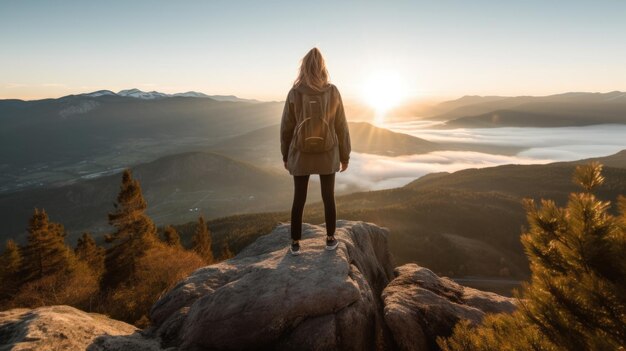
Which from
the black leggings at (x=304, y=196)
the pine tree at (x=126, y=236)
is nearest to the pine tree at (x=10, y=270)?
the pine tree at (x=126, y=236)

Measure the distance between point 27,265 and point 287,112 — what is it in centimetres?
4412

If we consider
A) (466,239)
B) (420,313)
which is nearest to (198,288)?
(420,313)

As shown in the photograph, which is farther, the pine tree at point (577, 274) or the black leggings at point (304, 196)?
the black leggings at point (304, 196)

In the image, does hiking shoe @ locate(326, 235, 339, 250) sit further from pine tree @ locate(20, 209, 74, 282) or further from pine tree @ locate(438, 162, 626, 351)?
pine tree @ locate(20, 209, 74, 282)

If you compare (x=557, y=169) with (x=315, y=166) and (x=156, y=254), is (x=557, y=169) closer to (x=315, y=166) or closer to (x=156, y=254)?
(x=156, y=254)

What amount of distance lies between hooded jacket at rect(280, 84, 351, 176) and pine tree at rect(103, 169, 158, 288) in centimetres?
3036

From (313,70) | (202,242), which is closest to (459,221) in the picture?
(202,242)

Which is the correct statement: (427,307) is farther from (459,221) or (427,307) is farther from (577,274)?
(459,221)

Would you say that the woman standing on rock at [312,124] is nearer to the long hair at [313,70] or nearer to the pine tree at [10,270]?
the long hair at [313,70]

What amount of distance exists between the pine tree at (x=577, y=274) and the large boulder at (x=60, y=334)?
6352 millimetres

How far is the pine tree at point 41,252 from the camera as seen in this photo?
35656mm

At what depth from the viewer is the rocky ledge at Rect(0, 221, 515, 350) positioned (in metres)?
5.95

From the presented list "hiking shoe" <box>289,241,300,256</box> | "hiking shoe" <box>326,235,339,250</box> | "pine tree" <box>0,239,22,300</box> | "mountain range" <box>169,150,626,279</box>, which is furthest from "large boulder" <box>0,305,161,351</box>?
"mountain range" <box>169,150,626,279</box>

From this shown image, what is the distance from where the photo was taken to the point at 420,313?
25.0 ft
